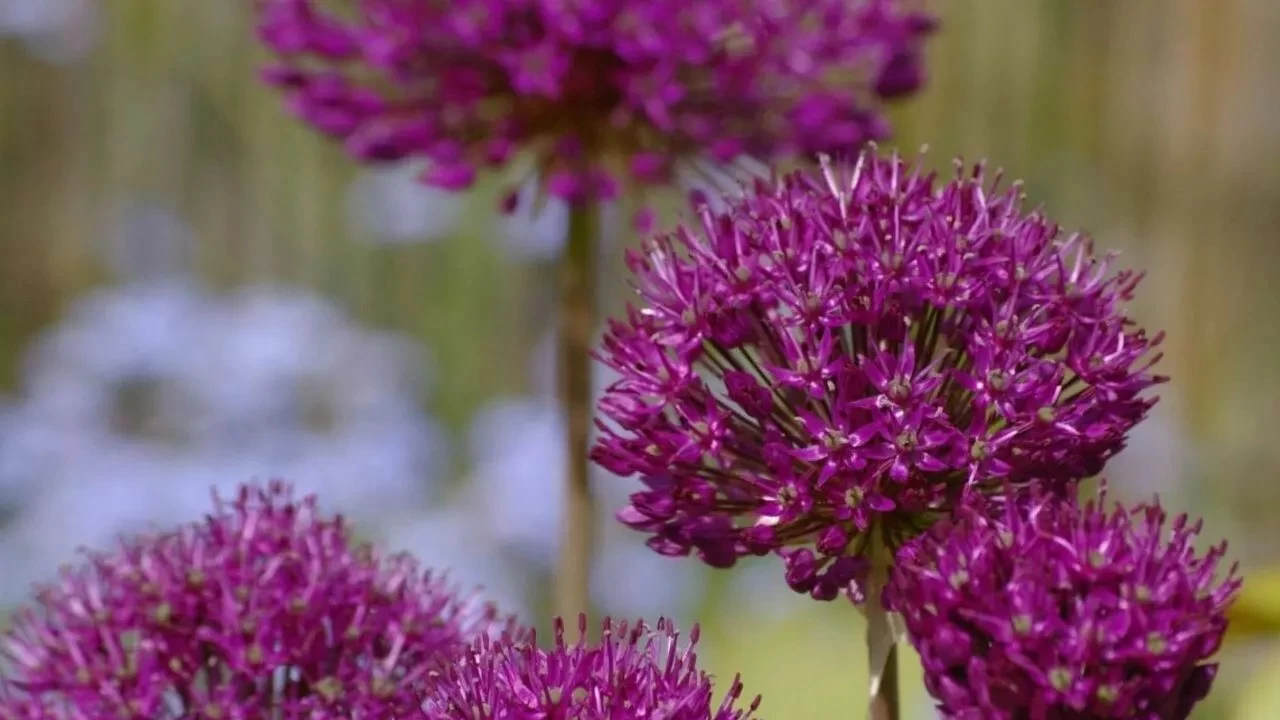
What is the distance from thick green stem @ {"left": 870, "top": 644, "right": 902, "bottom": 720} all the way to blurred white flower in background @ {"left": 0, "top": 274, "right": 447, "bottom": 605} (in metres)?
2.07

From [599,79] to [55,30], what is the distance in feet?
9.11

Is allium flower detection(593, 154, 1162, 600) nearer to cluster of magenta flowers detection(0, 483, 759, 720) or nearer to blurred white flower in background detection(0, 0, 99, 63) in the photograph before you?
cluster of magenta flowers detection(0, 483, 759, 720)

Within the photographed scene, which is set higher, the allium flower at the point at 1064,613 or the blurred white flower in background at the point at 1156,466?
the blurred white flower in background at the point at 1156,466

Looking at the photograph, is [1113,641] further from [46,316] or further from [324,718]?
[46,316]

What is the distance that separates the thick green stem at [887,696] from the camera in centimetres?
73

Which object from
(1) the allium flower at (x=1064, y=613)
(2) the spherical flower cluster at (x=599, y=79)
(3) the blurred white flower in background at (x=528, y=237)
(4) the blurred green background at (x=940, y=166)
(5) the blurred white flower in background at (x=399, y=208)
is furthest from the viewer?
(5) the blurred white flower in background at (x=399, y=208)

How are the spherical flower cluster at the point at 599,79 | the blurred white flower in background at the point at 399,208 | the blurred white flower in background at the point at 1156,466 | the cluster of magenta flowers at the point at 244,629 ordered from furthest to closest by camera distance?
the blurred white flower in background at the point at 399,208 < the blurred white flower in background at the point at 1156,466 < the spherical flower cluster at the point at 599,79 < the cluster of magenta flowers at the point at 244,629

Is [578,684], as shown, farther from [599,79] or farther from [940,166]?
[940,166]

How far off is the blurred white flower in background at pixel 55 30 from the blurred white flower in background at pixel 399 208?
0.76 metres

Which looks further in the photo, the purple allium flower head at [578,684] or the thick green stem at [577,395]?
the thick green stem at [577,395]

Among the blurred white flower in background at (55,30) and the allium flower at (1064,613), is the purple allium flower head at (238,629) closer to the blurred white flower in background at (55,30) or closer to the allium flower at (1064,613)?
the allium flower at (1064,613)

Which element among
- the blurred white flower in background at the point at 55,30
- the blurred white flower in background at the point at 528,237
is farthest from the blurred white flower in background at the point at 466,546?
the blurred white flower in background at the point at 55,30

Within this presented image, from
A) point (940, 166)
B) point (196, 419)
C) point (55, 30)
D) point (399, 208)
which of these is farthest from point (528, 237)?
point (55, 30)

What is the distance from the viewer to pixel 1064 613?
2.18ft
